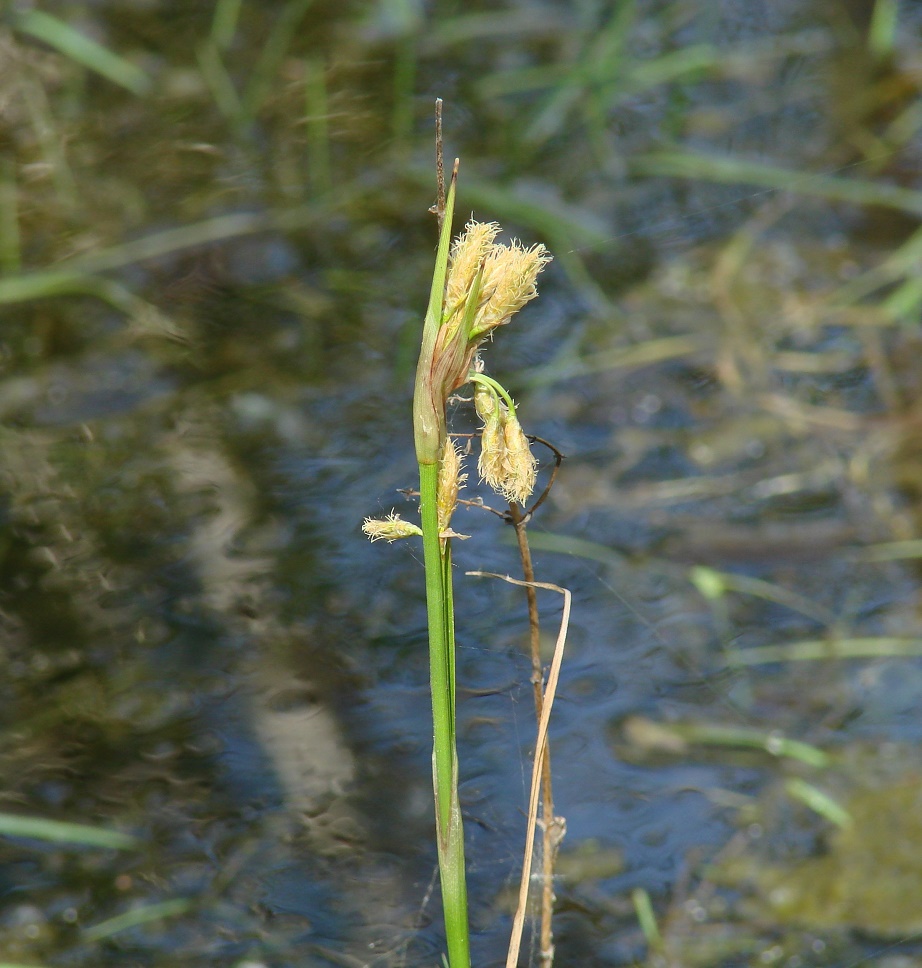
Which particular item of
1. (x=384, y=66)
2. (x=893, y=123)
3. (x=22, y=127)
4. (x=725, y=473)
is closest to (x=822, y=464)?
(x=725, y=473)

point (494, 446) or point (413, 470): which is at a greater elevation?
point (413, 470)

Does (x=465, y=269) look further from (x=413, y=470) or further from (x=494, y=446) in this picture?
(x=413, y=470)

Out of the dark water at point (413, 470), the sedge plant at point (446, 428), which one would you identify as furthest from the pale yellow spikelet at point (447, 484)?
the dark water at point (413, 470)

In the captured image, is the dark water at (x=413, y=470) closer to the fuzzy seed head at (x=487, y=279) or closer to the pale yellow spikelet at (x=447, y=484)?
the pale yellow spikelet at (x=447, y=484)

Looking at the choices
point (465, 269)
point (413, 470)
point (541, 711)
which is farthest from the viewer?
point (413, 470)

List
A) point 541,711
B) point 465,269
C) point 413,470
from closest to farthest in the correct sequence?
point 465,269 < point 541,711 < point 413,470

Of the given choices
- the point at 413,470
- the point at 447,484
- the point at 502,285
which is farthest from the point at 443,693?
the point at 413,470
